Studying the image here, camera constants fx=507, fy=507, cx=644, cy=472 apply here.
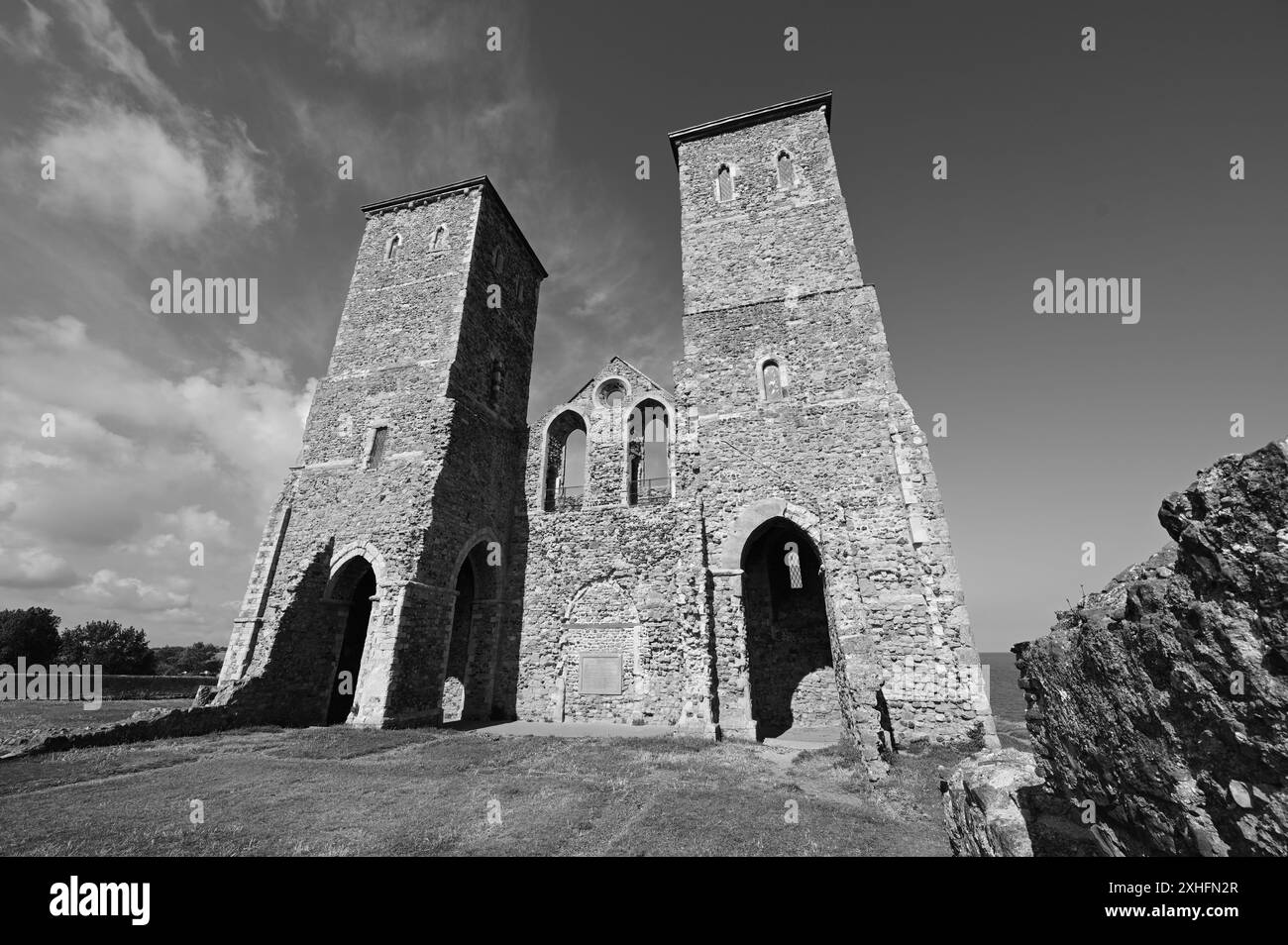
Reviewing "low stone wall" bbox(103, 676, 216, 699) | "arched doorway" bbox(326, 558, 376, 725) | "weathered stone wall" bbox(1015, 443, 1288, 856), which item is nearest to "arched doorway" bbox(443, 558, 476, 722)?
"arched doorway" bbox(326, 558, 376, 725)

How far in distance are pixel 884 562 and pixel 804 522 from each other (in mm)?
1995

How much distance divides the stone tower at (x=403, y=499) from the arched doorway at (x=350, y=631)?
2.2 inches

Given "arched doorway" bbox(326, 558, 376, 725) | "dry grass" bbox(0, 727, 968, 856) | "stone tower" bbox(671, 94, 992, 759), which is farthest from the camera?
"arched doorway" bbox(326, 558, 376, 725)

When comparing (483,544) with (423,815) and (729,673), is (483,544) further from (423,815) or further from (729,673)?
(423,815)

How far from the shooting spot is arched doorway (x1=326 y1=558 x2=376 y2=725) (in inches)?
545

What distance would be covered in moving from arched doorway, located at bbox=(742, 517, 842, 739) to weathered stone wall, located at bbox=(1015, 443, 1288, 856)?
1049 centimetres

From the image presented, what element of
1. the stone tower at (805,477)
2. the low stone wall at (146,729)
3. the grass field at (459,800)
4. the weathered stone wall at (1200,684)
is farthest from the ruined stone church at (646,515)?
the weathered stone wall at (1200,684)

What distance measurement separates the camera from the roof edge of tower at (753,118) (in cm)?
1753

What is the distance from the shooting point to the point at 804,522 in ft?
41.3

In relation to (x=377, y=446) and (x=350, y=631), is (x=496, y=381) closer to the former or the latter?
(x=377, y=446)

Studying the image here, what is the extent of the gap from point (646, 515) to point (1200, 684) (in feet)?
44.8

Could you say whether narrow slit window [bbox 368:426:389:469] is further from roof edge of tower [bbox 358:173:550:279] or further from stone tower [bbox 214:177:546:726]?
roof edge of tower [bbox 358:173:550:279]

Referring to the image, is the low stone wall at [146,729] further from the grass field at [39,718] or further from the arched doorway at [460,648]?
the arched doorway at [460,648]
